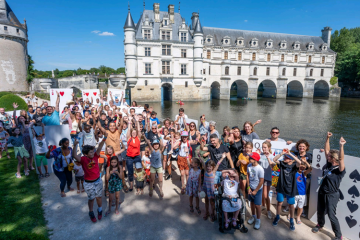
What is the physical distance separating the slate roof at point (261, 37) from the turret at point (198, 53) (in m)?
5.73

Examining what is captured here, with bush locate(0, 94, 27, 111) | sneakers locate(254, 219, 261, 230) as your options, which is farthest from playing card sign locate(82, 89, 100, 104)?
sneakers locate(254, 219, 261, 230)

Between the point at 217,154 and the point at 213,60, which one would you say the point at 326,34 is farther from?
the point at 217,154

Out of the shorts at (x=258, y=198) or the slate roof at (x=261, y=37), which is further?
the slate roof at (x=261, y=37)

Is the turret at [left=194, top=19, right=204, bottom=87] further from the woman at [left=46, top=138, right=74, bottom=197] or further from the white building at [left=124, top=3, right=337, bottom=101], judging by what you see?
the woman at [left=46, top=138, right=74, bottom=197]

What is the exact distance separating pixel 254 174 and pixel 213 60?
131ft

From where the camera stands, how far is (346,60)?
4625 centimetres

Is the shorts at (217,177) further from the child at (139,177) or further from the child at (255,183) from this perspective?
the child at (139,177)

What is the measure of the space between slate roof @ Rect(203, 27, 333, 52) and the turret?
18.8ft

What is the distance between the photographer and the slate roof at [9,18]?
31.2 metres

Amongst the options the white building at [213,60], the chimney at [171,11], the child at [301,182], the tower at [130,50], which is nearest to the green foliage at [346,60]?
the white building at [213,60]

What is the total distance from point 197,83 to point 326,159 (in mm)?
34955

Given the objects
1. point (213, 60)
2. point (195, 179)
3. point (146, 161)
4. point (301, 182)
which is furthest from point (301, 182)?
point (213, 60)

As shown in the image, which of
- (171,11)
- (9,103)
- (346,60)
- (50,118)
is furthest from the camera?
(346,60)

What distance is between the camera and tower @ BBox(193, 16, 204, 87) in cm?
3591
